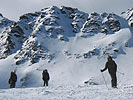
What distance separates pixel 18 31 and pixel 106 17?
129 ft

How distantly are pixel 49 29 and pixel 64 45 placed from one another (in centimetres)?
1463

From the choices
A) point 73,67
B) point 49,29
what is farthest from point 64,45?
point 73,67

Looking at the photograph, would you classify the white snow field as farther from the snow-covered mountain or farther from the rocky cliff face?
the rocky cliff face

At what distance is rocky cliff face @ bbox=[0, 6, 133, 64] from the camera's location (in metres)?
85.1

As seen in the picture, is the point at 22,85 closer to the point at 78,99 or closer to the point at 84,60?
the point at 84,60

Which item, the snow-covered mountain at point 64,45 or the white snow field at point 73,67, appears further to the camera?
the snow-covered mountain at point 64,45

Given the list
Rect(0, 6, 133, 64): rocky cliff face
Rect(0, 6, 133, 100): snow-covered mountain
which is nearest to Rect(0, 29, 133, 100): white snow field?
Rect(0, 6, 133, 100): snow-covered mountain

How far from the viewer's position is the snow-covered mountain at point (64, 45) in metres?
65.5

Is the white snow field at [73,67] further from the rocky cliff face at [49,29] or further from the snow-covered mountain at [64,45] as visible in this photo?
the rocky cliff face at [49,29]

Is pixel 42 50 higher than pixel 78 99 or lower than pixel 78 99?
higher

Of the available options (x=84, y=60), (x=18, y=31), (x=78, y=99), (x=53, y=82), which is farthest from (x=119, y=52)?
(x=78, y=99)

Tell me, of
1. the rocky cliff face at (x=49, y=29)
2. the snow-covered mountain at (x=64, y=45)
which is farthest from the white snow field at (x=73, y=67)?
the rocky cliff face at (x=49, y=29)

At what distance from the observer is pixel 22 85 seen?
63156 mm

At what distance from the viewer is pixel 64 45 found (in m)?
84.0
